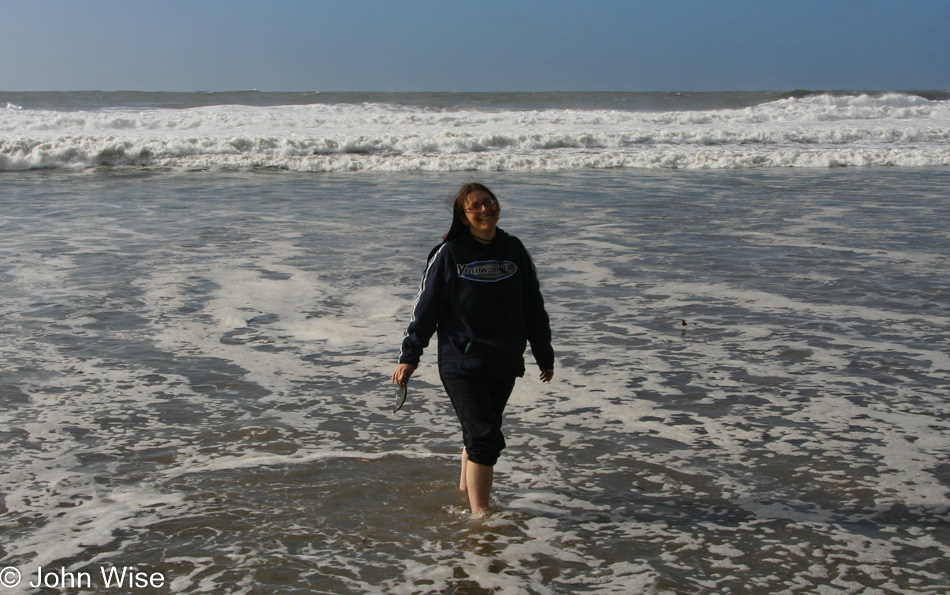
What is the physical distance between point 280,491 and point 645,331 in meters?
3.39

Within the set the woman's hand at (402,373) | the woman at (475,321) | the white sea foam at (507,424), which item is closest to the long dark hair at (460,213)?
the woman at (475,321)

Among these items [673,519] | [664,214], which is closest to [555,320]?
[673,519]

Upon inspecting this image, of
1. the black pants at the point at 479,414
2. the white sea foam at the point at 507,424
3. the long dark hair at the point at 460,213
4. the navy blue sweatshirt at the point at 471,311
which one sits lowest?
the white sea foam at the point at 507,424

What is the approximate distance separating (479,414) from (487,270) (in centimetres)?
56

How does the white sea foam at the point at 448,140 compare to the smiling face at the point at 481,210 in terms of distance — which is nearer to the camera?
the smiling face at the point at 481,210

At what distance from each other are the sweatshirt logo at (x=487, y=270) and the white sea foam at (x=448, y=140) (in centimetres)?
1712

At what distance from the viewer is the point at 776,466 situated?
13.4 feet

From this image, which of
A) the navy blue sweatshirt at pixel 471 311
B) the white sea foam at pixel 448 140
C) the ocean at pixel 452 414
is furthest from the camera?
the white sea foam at pixel 448 140

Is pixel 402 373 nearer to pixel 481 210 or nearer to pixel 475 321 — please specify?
pixel 475 321

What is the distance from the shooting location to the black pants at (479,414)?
3.38m

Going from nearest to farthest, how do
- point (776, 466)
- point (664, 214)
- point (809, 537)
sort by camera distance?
point (809, 537), point (776, 466), point (664, 214)

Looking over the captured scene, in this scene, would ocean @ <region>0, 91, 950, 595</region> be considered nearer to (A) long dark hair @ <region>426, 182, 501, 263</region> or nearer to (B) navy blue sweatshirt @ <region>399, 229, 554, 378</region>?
(B) navy blue sweatshirt @ <region>399, 229, 554, 378</region>

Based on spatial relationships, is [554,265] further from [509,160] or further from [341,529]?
[509,160]

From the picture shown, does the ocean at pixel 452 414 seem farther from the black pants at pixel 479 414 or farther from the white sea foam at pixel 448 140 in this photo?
the white sea foam at pixel 448 140
